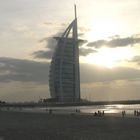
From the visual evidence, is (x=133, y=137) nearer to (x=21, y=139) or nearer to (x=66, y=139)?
(x=66, y=139)

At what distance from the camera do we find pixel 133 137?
3269 centimetres

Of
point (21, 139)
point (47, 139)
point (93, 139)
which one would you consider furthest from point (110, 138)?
point (21, 139)

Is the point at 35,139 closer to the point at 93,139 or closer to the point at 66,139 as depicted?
the point at 66,139

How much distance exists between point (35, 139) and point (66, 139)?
2294 mm

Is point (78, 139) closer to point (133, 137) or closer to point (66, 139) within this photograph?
point (66, 139)

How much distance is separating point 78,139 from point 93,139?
3.66 feet

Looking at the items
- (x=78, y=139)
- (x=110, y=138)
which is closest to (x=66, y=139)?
(x=78, y=139)

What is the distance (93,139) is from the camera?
103 ft

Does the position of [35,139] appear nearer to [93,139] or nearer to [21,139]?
[21,139]

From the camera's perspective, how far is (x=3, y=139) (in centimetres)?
3356

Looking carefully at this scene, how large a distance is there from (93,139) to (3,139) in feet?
23.4

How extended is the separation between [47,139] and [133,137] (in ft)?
21.1

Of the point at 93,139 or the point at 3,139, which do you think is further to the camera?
the point at 3,139

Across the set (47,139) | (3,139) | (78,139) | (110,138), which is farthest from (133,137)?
(3,139)
